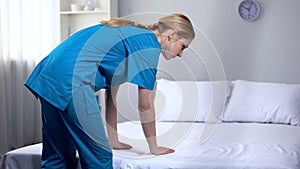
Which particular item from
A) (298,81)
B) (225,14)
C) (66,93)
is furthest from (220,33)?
(66,93)

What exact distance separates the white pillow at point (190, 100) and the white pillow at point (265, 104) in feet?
0.40

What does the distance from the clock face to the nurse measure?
68.9 inches

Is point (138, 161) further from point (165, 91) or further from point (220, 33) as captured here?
point (220, 33)

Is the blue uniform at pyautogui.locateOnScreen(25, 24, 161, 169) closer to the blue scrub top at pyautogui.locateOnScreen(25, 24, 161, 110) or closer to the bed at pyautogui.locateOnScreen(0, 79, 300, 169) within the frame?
the blue scrub top at pyautogui.locateOnScreen(25, 24, 161, 110)

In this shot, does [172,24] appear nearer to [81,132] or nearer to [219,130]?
[81,132]

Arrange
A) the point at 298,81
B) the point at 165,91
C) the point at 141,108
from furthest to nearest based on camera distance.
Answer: the point at 298,81 → the point at 165,91 → the point at 141,108

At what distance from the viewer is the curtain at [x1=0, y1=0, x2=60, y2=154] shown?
11.3ft

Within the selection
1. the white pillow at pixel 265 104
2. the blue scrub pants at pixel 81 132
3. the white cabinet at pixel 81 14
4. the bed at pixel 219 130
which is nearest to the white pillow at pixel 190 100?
the bed at pixel 219 130

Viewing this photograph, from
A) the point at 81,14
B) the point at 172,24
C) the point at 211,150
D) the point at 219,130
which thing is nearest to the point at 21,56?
the point at 81,14

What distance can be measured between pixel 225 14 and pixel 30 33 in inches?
64.0

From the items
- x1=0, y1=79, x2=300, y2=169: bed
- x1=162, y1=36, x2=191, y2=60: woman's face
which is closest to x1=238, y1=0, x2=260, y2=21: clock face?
x1=0, y1=79, x2=300, y2=169: bed

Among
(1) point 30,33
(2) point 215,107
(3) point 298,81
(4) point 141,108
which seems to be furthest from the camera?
(1) point 30,33

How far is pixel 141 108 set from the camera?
72.5 inches

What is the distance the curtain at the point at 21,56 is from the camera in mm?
3434
